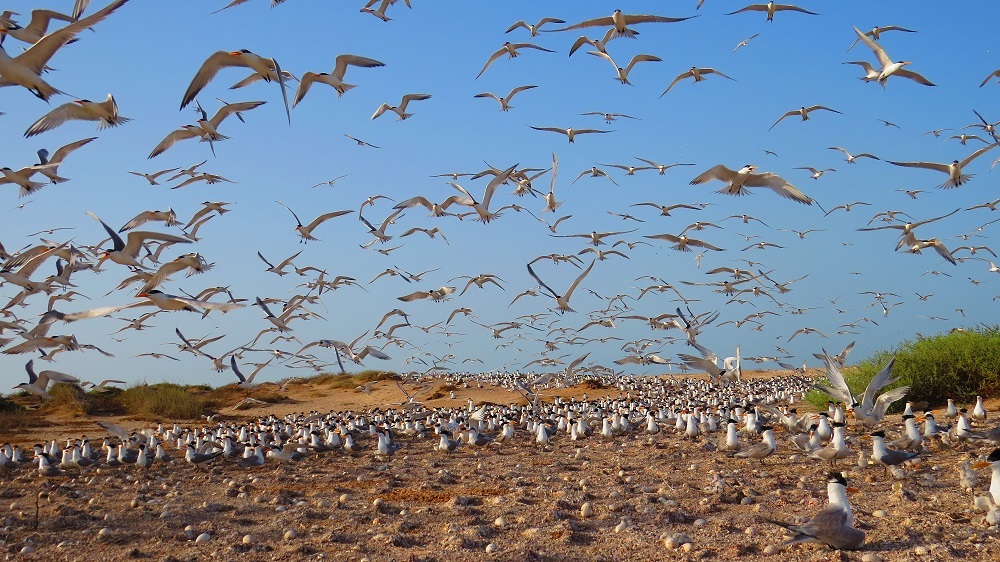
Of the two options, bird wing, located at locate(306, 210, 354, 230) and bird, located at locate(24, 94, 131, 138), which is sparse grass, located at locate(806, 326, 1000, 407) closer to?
bird wing, located at locate(306, 210, 354, 230)

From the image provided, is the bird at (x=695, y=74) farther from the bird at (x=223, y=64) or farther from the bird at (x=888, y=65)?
the bird at (x=223, y=64)

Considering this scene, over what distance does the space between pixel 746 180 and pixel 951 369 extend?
27.5 ft

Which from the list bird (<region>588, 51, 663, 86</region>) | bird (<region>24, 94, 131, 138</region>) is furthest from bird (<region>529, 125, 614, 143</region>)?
bird (<region>24, 94, 131, 138</region>)

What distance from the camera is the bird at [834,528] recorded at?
5.61 m

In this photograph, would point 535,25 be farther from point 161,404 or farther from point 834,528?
point 161,404

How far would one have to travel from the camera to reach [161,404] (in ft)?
81.8

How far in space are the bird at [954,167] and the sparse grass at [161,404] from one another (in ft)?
71.2

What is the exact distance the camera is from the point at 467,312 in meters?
19.5

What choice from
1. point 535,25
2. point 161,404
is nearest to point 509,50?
point 535,25

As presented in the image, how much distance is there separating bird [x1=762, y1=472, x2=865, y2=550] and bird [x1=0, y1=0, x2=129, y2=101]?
23.9 feet

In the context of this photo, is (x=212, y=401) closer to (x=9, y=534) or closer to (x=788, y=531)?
(x=9, y=534)

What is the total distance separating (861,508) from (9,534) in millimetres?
7822

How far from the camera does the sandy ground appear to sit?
6.26 meters

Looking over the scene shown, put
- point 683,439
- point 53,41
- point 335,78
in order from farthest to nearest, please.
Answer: point 683,439 < point 335,78 < point 53,41
